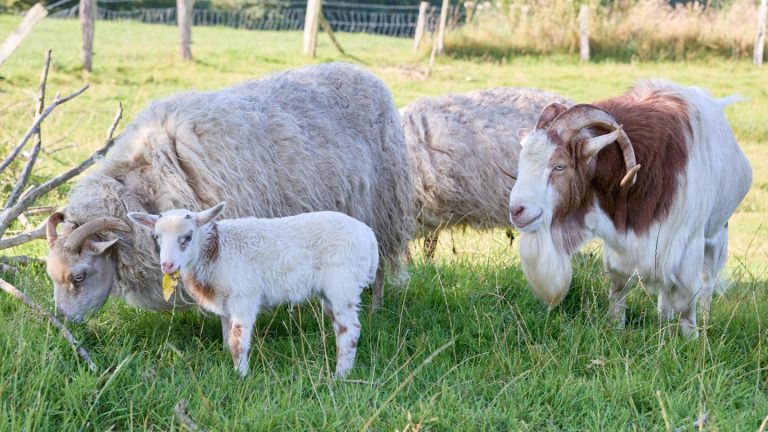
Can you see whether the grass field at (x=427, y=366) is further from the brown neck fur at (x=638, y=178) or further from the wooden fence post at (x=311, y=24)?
the wooden fence post at (x=311, y=24)

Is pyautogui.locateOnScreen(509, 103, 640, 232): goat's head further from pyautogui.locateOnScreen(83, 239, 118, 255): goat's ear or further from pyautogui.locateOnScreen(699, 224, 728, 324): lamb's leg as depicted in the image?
pyautogui.locateOnScreen(83, 239, 118, 255): goat's ear

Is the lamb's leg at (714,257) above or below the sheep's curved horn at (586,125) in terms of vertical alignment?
below

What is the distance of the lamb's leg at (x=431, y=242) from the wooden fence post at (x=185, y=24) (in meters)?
11.6

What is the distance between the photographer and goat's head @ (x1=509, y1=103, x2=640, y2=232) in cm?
405

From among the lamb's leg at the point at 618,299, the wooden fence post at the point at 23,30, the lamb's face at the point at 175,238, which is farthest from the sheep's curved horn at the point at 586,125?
the wooden fence post at the point at 23,30

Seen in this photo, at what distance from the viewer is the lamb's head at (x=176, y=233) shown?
3553 millimetres

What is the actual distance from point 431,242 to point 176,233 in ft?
12.1

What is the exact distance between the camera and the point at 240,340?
3.80 m

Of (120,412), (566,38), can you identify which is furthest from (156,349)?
(566,38)

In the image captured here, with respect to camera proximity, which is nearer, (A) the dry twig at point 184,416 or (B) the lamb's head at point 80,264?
(A) the dry twig at point 184,416

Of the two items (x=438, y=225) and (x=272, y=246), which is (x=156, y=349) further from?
(x=438, y=225)

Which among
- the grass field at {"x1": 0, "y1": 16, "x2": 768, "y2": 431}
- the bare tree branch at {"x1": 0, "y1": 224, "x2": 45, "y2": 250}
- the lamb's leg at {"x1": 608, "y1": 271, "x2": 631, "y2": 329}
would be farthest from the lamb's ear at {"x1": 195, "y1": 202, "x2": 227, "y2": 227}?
the lamb's leg at {"x1": 608, "y1": 271, "x2": 631, "y2": 329}

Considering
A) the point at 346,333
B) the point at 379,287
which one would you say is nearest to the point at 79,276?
the point at 346,333

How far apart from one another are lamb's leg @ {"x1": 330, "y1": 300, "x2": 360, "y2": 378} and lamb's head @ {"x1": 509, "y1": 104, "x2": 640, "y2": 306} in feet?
2.79
